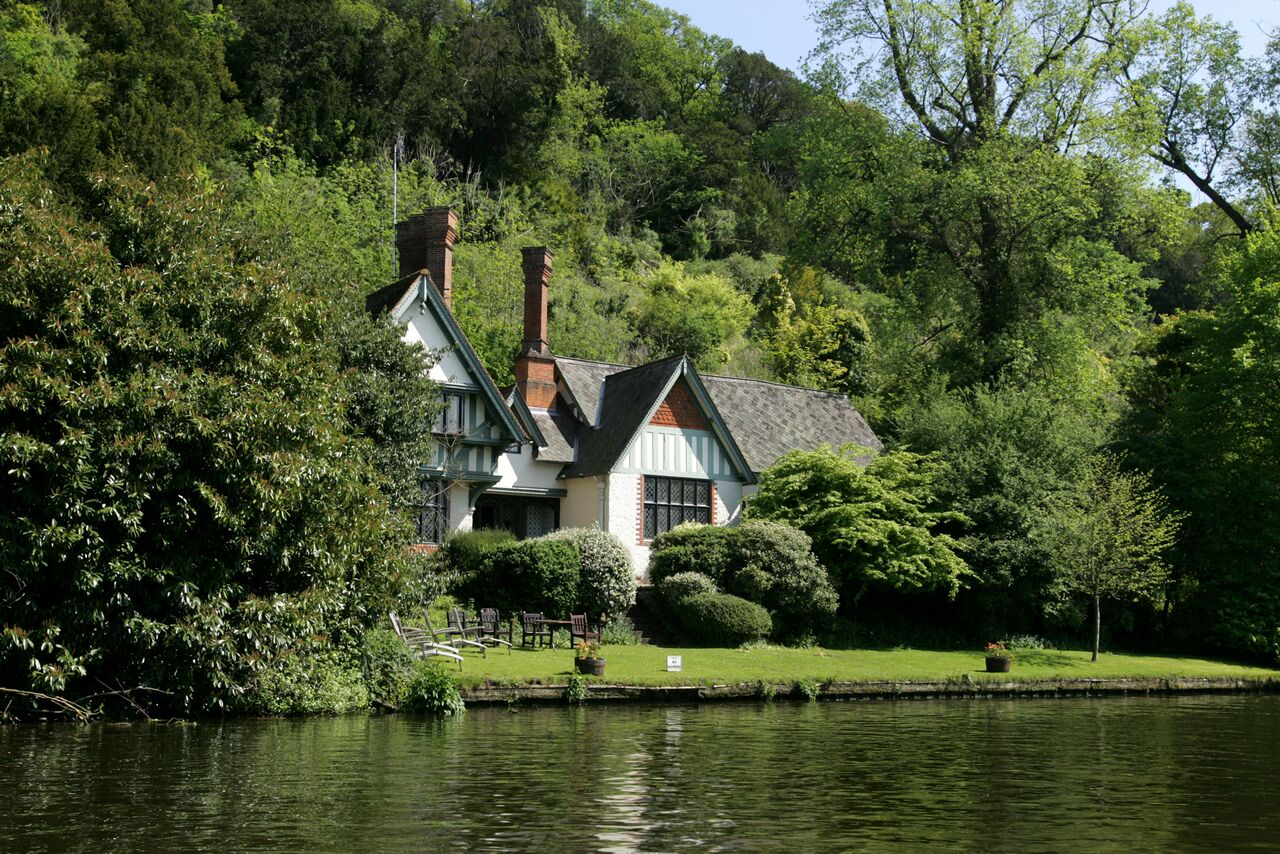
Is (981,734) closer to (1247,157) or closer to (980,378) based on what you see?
(980,378)

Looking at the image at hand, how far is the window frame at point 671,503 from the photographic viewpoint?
1532 inches

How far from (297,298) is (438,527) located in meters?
15.1

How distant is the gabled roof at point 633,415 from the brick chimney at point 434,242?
5.88m

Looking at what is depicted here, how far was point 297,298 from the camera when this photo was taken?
21812 mm

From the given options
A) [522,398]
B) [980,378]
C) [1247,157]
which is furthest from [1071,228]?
[522,398]

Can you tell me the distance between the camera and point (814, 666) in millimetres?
28469

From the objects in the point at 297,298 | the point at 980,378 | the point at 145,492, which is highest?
the point at 980,378

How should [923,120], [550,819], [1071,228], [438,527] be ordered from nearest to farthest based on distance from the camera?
[550,819]
[438,527]
[1071,228]
[923,120]

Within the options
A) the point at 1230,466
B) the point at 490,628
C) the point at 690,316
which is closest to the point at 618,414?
the point at 490,628

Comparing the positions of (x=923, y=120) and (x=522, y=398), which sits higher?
(x=923, y=120)

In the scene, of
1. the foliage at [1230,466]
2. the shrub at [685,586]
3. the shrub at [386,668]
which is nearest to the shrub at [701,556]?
the shrub at [685,586]

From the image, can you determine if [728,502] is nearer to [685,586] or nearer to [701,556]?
[701,556]

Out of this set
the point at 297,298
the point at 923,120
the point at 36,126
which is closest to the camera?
the point at 297,298

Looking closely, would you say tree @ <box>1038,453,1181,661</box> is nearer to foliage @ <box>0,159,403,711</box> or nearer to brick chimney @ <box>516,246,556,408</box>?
brick chimney @ <box>516,246,556,408</box>
